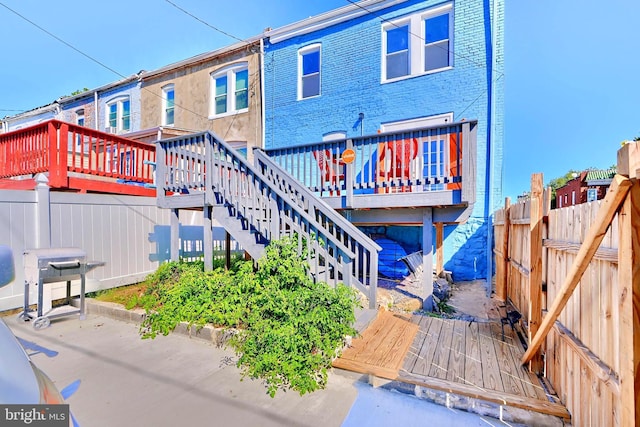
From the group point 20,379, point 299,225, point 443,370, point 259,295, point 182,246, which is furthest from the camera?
point 182,246

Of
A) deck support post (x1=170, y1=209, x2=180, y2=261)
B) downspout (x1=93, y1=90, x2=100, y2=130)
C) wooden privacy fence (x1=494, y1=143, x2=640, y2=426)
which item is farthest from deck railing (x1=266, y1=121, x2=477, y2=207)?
downspout (x1=93, y1=90, x2=100, y2=130)

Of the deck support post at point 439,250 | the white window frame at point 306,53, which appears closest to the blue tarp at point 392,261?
the deck support post at point 439,250

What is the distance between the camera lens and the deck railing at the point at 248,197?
421 centimetres

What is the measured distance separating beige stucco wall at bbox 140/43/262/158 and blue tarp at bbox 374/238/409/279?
5510 mm

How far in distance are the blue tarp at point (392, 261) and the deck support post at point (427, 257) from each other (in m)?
2.34

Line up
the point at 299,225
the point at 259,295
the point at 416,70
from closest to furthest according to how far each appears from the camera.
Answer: the point at 259,295 < the point at 299,225 < the point at 416,70

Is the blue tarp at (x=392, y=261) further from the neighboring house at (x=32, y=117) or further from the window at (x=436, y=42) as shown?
the neighboring house at (x=32, y=117)

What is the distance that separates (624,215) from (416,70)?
7.60 m

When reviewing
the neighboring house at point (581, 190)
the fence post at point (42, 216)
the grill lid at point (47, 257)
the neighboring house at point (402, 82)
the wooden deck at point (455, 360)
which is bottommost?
the wooden deck at point (455, 360)

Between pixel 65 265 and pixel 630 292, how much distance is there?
18.7 feet

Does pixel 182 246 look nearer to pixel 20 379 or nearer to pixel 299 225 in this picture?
pixel 299 225

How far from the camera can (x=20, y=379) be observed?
1.21 meters

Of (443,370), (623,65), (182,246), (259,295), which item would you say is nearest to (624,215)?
(443,370)

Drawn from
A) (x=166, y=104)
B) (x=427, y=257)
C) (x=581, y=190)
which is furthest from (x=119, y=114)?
(x=581, y=190)
